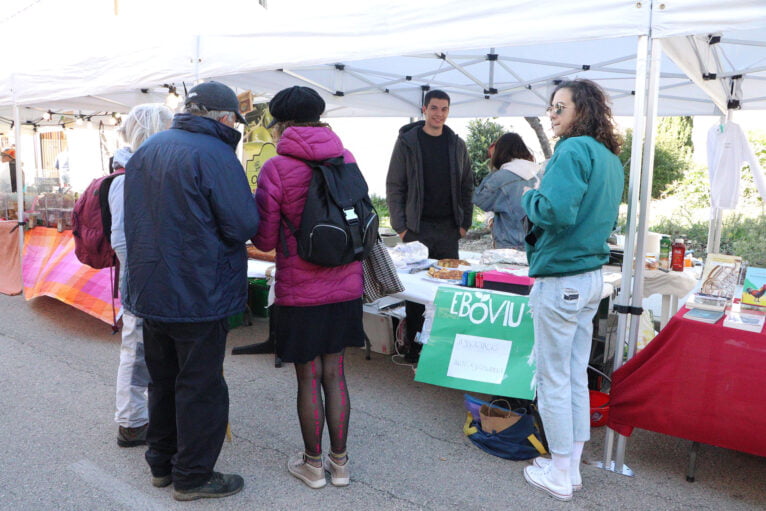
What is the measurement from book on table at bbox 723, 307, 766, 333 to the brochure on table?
0.87m

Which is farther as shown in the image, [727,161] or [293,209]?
[727,161]

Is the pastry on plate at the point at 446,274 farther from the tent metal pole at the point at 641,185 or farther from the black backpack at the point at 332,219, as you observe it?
the black backpack at the point at 332,219

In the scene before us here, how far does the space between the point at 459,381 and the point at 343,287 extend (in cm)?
96

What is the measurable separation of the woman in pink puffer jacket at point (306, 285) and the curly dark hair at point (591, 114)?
959 mm

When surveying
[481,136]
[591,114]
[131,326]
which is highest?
[481,136]

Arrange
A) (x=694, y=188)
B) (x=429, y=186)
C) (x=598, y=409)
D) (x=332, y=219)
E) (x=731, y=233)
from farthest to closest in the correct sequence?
1. (x=694, y=188)
2. (x=731, y=233)
3. (x=429, y=186)
4. (x=598, y=409)
5. (x=332, y=219)

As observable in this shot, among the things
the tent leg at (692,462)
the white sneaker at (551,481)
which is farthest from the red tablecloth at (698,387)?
the white sneaker at (551,481)

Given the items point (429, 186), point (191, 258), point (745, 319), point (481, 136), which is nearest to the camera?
point (191, 258)

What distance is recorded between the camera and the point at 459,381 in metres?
2.94

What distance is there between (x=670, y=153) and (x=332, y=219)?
12279mm

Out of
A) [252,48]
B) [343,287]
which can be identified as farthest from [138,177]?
[252,48]

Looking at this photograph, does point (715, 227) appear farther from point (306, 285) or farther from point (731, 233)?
point (731, 233)

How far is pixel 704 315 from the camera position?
2.56 meters

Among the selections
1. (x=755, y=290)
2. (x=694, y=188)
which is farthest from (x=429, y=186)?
(x=694, y=188)
